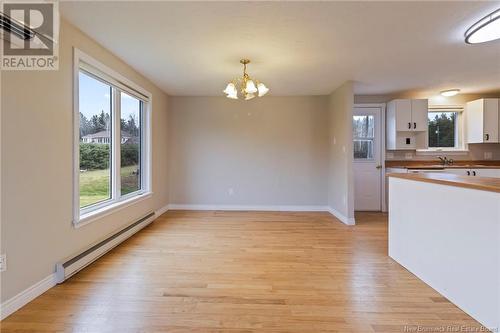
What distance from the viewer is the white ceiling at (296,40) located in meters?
2.27

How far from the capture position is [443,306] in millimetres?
1993

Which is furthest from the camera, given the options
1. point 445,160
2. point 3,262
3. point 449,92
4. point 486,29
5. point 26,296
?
point 445,160

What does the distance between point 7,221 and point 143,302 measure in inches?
45.1

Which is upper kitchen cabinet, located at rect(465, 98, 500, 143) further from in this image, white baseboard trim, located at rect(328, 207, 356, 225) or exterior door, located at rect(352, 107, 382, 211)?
white baseboard trim, located at rect(328, 207, 356, 225)

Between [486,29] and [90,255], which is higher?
[486,29]

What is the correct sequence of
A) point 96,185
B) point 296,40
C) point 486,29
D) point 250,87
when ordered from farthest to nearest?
point 250,87
point 96,185
point 296,40
point 486,29

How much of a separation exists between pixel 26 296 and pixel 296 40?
11.2 ft

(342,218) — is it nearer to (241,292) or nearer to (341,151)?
(341,151)

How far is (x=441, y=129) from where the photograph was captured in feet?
18.7

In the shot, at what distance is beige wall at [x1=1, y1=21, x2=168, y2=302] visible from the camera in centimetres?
187

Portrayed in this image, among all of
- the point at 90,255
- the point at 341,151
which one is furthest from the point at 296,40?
the point at 90,255

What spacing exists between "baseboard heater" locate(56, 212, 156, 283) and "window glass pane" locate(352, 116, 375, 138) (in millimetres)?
4650

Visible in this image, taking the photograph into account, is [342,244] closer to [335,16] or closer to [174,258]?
[174,258]

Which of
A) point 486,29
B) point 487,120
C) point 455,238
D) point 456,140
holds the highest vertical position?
point 486,29
